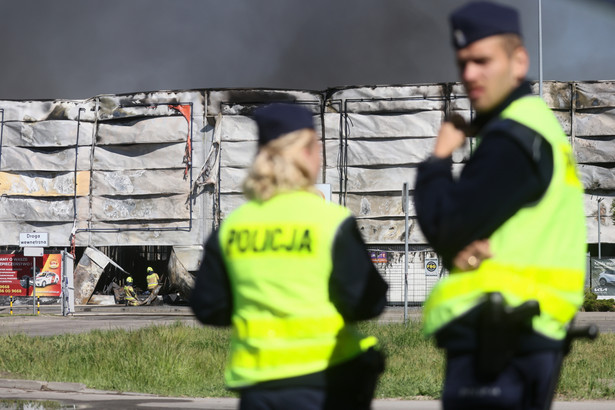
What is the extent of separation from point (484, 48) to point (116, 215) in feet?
119

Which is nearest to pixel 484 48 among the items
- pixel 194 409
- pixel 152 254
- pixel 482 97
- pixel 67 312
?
pixel 482 97

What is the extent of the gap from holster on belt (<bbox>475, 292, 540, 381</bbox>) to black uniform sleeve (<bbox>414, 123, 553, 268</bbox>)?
189 mm

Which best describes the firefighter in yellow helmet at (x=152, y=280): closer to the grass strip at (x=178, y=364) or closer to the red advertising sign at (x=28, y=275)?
the red advertising sign at (x=28, y=275)

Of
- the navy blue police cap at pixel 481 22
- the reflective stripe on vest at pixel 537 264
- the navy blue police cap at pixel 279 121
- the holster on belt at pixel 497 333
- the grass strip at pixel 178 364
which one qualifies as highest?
the navy blue police cap at pixel 481 22

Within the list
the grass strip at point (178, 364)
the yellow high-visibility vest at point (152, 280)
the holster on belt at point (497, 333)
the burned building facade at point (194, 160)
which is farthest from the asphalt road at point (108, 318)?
the holster on belt at point (497, 333)

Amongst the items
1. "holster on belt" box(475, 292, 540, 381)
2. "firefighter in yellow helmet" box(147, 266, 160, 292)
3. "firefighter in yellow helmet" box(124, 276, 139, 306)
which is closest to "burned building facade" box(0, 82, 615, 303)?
"firefighter in yellow helmet" box(147, 266, 160, 292)

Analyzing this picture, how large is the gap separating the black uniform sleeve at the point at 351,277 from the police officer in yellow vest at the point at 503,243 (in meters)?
0.44

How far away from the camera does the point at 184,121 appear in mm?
37500

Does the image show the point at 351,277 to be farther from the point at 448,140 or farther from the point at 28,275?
the point at 28,275

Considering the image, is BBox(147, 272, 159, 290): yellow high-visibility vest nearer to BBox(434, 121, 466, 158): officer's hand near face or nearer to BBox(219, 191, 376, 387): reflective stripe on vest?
BBox(219, 191, 376, 387): reflective stripe on vest

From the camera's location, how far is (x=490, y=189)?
92.7 inches

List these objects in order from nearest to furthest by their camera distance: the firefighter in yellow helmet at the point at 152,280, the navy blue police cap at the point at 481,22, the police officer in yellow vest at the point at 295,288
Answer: the navy blue police cap at the point at 481,22, the police officer in yellow vest at the point at 295,288, the firefighter in yellow helmet at the point at 152,280

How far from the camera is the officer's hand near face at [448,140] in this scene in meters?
2.58

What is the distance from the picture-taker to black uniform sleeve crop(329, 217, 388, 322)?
114 inches
